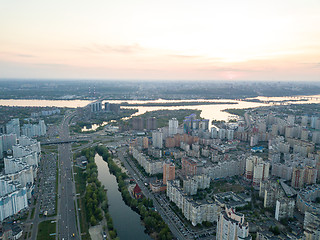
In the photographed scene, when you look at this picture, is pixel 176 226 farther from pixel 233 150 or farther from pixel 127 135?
pixel 127 135

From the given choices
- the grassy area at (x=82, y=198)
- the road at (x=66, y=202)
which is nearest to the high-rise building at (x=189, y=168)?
the grassy area at (x=82, y=198)

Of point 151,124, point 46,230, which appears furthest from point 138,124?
point 46,230

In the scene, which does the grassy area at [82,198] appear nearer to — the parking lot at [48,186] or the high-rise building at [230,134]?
the parking lot at [48,186]

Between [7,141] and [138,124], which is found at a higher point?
[138,124]

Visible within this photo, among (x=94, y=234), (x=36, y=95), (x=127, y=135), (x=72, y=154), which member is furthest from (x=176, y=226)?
(x=36, y=95)

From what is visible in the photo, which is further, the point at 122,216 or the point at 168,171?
the point at 168,171

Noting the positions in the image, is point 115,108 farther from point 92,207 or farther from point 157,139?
point 92,207

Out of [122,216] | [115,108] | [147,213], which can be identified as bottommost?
[122,216]
